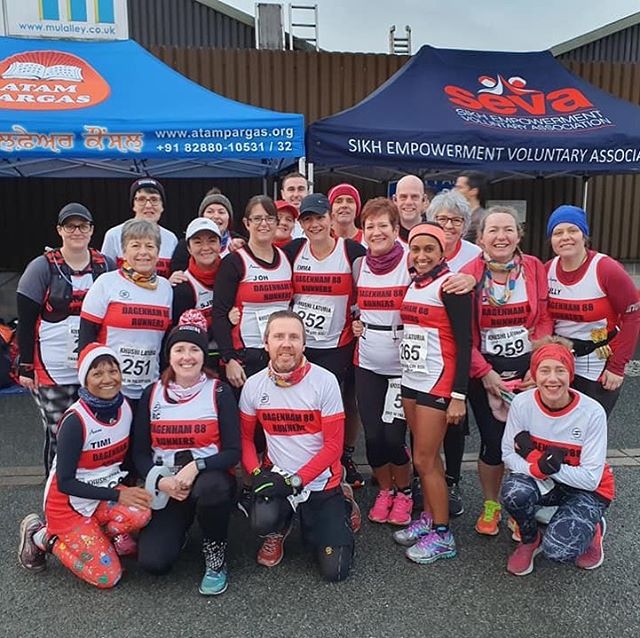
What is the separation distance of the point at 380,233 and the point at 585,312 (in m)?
1.19

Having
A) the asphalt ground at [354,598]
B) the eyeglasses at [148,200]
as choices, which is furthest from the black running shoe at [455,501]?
the eyeglasses at [148,200]

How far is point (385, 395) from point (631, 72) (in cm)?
900

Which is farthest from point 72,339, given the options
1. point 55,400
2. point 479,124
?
point 479,124

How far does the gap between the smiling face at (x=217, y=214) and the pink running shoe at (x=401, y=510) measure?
2100 mm

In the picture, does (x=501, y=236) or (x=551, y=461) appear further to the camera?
(x=501, y=236)

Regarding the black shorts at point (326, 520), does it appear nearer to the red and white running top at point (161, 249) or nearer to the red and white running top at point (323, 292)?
the red and white running top at point (323, 292)

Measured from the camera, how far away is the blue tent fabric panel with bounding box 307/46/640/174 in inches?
246

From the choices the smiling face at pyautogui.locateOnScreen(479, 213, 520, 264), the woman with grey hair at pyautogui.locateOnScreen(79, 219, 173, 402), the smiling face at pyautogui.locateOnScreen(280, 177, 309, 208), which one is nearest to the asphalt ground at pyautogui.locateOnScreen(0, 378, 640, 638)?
the woman with grey hair at pyautogui.locateOnScreen(79, 219, 173, 402)

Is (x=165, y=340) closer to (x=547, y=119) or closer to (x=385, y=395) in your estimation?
(x=385, y=395)

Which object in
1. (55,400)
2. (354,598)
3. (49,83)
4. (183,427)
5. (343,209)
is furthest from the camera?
(49,83)

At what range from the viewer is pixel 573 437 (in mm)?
2986

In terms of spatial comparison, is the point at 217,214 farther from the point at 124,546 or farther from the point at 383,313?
the point at 124,546

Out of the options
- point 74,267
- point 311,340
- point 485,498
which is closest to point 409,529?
point 485,498

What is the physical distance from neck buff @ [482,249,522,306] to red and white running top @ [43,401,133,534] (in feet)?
6.55
